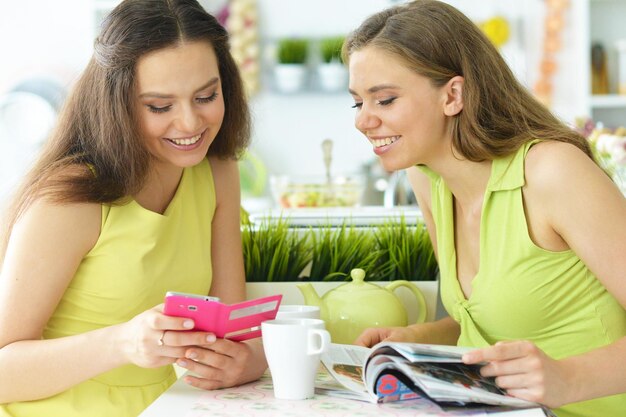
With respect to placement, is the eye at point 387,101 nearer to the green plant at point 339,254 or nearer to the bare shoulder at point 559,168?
the bare shoulder at point 559,168

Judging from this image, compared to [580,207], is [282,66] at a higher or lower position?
higher

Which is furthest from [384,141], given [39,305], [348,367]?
[39,305]

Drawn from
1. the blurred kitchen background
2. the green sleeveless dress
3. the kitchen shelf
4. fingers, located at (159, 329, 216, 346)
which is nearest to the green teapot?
the green sleeveless dress

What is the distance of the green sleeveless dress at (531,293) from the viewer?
146 centimetres

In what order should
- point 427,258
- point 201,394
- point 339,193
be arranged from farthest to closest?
point 339,193 → point 427,258 → point 201,394

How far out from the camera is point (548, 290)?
4.82 ft

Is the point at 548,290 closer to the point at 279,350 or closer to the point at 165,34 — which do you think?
the point at 279,350

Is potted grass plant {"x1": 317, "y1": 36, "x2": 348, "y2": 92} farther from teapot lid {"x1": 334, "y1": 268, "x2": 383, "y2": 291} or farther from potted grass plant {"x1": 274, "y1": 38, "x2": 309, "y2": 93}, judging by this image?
teapot lid {"x1": 334, "y1": 268, "x2": 383, "y2": 291}

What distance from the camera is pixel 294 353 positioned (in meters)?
1.21

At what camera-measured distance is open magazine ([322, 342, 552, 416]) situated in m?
1.10

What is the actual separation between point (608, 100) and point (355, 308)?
10.5ft

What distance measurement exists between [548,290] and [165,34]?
2.55ft

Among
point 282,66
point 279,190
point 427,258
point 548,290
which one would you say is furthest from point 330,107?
point 548,290

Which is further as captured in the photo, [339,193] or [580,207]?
[339,193]
